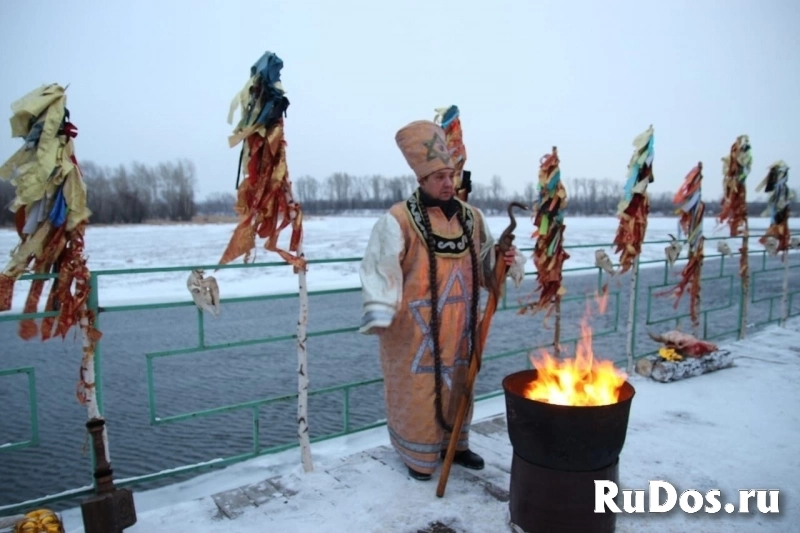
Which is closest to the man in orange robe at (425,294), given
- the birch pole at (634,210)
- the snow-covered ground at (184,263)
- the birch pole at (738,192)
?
the birch pole at (634,210)

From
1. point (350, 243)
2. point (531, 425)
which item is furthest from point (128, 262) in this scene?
point (531, 425)

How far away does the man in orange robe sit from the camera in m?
3.02

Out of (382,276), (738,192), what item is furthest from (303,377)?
(738,192)

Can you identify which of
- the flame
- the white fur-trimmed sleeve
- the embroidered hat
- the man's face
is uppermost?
the embroidered hat

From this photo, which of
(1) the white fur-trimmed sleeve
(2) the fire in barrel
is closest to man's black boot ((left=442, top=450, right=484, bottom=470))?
(2) the fire in barrel

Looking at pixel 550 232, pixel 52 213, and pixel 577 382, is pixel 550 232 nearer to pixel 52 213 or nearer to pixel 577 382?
pixel 577 382

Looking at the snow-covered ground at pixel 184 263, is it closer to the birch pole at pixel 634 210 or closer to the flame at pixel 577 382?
the birch pole at pixel 634 210

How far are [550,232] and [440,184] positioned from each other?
7.03 ft

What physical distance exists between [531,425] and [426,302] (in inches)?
37.0

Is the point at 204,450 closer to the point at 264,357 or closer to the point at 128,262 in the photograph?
the point at 264,357

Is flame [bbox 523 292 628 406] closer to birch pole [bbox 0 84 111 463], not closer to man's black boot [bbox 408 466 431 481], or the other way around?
man's black boot [bbox 408 466 431 481]

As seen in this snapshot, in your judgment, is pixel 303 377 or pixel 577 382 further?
pixel 303 377

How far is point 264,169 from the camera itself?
3.05m

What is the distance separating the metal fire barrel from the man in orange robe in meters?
0.67
